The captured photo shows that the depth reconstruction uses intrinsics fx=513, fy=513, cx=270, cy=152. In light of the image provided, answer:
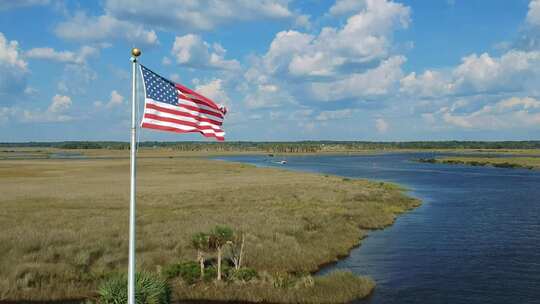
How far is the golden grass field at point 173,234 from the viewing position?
21.0 m

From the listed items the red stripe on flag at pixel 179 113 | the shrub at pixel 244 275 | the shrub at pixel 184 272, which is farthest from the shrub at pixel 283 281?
the red stripe on flag at pixel 179 113

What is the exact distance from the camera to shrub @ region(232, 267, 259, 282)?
21.8m

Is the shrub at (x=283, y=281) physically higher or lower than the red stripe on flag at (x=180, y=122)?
lower

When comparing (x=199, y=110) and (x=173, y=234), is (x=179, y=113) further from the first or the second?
(x=173, y=234)

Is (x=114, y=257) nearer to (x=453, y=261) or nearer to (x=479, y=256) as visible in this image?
(x=453, y=261)

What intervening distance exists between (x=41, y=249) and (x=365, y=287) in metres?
15.6

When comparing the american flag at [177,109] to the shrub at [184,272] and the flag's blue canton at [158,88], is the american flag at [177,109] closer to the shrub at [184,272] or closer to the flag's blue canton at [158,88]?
the flag's blue canton at [158,88]

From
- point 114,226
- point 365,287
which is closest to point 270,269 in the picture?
point 365,287

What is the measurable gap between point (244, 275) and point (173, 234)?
29.6 ft

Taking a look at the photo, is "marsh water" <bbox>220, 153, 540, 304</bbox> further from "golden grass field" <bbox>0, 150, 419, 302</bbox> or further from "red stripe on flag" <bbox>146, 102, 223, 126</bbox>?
"red stripe on flag" <bbox>146, 102, 223, 126</bbox>

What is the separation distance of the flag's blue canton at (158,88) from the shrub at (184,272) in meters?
11.7

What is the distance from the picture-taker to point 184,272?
22.0m

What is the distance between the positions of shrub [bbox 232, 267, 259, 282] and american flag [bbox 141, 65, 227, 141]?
10.5 m

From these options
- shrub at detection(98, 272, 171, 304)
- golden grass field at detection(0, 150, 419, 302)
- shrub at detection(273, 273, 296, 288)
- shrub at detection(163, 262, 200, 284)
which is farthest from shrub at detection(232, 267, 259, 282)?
shrub at detection(98, 272, 171, 304)
